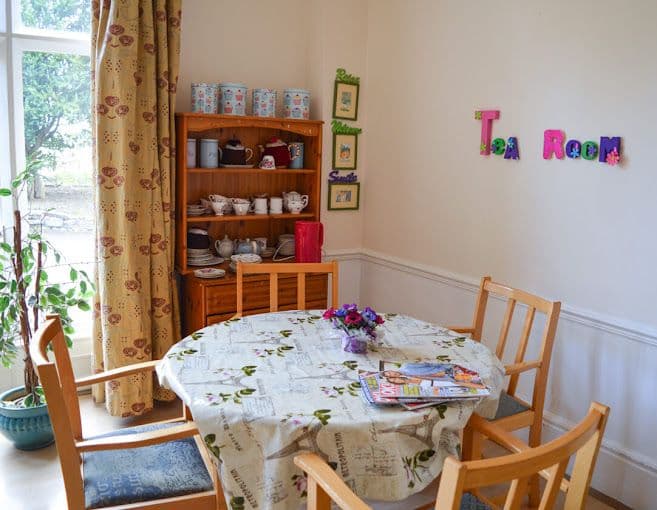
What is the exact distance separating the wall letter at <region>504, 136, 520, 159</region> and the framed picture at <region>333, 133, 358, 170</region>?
1.13 meters

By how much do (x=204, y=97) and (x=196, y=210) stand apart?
0.59 meters

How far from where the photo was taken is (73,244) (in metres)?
3.30

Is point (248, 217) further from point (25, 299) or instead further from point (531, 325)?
point (531, 325)

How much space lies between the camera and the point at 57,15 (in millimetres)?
3070

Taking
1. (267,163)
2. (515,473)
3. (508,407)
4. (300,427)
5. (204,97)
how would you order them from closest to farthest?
(515,473) < (300,427) < (508,407) < (204,97) < (267,163)

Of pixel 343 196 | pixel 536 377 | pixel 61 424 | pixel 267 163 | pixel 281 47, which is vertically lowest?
pixel 536 377

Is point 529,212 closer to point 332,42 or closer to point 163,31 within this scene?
point 332,42

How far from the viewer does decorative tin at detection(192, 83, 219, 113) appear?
317cm

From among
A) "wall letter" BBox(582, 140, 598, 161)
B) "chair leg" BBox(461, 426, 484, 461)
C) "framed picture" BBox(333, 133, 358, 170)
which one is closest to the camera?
"chair leg" BBox(461, 426, 484, 461)

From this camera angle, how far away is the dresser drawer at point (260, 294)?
123 inches

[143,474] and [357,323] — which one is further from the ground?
[357,323]

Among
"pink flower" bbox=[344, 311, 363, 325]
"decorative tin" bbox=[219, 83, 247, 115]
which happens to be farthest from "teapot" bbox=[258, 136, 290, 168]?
"pink flower" bbox=[344, 311, 363, 325]

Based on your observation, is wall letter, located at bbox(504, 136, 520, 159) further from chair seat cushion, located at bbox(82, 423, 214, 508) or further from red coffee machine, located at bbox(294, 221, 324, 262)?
chair seat cushion, located at bbox(82, 423, 214, 508)

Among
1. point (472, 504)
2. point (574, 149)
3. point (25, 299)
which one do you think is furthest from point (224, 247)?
point (472, 504)
